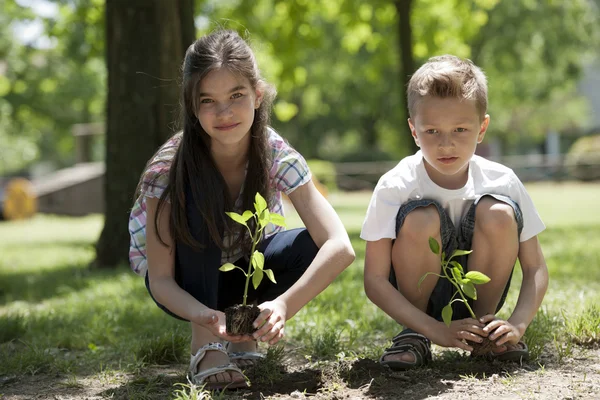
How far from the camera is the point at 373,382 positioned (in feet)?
7.80

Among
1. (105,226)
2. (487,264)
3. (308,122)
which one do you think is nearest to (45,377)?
(487,264)

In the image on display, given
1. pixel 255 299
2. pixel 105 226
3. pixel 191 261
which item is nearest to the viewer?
pixel 191 261

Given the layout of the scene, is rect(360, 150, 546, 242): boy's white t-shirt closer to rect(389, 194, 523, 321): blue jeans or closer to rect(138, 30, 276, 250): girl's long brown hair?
rect(389, 194, 523, 321): blue jeans

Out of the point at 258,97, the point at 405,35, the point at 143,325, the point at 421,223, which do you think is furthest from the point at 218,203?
the point at 405,35

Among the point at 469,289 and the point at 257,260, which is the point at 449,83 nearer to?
the point at 469,289

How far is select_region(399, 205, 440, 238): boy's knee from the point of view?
8.13 feet

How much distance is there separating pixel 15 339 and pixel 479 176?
7.67 feet

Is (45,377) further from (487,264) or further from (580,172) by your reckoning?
(580,172)

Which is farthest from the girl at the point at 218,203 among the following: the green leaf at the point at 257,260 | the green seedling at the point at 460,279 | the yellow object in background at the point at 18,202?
the yellow object in background at the point at 18,202

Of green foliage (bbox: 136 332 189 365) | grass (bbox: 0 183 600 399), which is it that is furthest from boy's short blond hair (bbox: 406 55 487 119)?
green foliage (bbox: 136 332 189 365)

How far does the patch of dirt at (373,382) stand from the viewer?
2189mm

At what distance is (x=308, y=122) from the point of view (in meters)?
34.0

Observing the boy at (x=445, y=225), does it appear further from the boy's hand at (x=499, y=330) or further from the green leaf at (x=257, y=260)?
the green leaf at (x=257, y=260)

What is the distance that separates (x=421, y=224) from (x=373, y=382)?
0.58 metres
